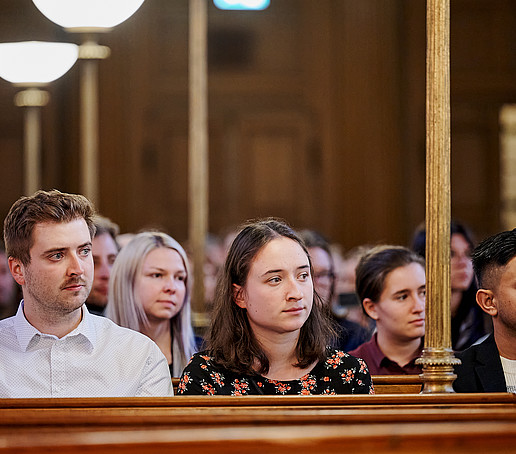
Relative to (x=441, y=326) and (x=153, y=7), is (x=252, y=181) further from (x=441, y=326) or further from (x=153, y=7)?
(x=441, y=326)

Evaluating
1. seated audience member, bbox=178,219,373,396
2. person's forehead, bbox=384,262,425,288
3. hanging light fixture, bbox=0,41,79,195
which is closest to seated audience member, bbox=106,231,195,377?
person's forehead, bbox=384,262,425,288

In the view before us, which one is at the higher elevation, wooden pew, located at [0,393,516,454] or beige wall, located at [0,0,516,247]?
beige wall, located at [0,0,516,247]

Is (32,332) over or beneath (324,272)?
beneath

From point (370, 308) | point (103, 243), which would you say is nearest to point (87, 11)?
point (103, 243)

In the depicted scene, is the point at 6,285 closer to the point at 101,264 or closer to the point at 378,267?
the point at 101,264

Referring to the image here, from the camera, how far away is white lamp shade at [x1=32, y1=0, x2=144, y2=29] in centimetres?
604

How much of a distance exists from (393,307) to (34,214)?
1.90 metres

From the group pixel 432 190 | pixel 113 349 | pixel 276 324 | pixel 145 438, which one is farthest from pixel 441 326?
pixel 145 438

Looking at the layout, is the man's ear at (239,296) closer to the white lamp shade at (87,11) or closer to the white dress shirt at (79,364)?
the white dress shirt at (79,364)

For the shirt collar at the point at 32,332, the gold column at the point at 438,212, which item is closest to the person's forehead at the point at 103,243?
the shirt collar at the point at 32,332

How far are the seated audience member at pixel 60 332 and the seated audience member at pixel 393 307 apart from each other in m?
1.44

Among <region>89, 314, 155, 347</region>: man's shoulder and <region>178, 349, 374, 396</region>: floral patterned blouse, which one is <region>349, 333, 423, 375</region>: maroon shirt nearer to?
<region>178, 349, 374, 396</region>: floral patterned blouse

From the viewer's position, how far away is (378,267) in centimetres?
483

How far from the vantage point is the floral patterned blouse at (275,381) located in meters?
3.32
